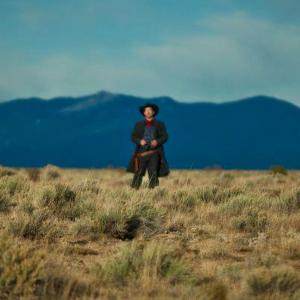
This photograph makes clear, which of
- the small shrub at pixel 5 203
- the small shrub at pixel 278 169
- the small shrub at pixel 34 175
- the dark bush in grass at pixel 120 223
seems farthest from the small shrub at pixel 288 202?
the small shrub at pixel 278 169

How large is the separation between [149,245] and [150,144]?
368 inches

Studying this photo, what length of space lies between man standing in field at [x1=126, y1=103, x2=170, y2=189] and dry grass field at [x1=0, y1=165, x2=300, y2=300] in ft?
2.91

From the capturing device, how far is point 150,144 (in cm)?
1722

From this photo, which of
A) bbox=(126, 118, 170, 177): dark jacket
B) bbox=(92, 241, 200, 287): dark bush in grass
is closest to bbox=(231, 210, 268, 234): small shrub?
bbox=(92, 241, 200, 287): dark bush in grass

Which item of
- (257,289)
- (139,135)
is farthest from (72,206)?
(257,289)

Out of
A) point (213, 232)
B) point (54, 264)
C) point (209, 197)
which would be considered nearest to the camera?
point (54, 264)

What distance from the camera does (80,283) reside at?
23.0 ft

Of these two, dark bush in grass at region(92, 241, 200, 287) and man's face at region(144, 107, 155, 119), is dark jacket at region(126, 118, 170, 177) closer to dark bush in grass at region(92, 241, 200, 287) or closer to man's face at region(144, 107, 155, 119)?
man's face at region(144, 107, 155, 119)

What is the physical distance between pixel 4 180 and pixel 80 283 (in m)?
9.45

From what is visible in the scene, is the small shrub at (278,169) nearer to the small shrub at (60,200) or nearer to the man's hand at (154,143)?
the man's hand at (154,143)

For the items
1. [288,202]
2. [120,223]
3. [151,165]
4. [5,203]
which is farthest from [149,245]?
[151,165]

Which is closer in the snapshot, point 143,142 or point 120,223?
point 120,223

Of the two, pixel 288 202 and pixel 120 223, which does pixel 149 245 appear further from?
pixel 288 202

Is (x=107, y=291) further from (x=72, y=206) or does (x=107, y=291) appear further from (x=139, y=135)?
(x=139, y=135)
